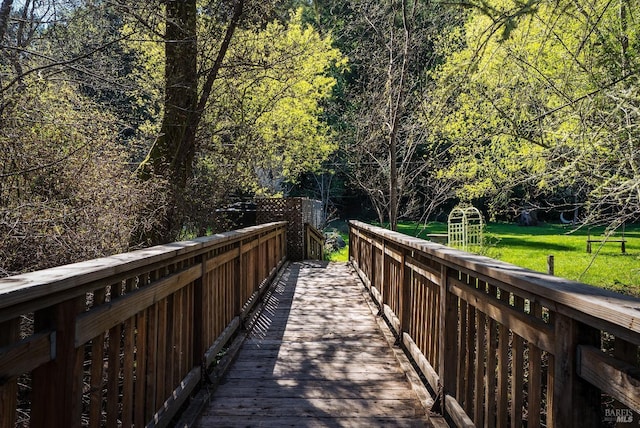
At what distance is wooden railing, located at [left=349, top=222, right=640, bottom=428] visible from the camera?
4.69 ft

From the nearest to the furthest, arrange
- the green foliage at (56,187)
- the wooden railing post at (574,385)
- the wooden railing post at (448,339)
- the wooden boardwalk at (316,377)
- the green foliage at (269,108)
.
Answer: the wooden railing post at (574,385) < the wooden railing post at (448,339) < the wooden boardwalk at (316,377) < the green foliage at (56,187) < the green foliage at (269,108)

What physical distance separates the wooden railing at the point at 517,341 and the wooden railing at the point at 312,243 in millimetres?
9286

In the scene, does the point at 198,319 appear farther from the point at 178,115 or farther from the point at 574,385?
the point at 178,115

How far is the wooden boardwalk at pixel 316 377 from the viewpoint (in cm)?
320

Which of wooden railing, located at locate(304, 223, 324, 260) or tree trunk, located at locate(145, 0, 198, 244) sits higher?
tree trunk, located at locate(145, 0, 198, 244)

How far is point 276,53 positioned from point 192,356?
24.5 feet

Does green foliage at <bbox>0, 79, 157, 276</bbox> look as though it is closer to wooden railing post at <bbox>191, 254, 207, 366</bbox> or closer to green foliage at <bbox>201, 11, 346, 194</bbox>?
wooden railing post at <bbox>191, 254, 207, 366</bbox>

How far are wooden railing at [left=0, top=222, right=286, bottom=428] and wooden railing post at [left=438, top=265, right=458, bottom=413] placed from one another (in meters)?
1.61

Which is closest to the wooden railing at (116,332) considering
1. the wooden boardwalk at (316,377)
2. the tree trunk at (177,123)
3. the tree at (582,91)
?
the wooden boardwalk at (316,377)

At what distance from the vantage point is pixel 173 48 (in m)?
6.81

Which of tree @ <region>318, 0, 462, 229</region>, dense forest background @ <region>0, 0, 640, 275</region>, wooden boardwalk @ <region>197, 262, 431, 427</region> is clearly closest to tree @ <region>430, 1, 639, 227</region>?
dense forest background @ <region>0, 0, 640, 275</region>

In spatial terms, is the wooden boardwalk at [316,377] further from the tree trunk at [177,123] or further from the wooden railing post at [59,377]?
the tree trunk at [177,123]

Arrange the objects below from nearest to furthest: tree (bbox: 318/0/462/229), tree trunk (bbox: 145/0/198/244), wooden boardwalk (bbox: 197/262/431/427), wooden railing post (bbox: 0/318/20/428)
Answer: wooden railing post (bbox: 0/318/20/428) < wooden boardwalk (bbox: 197/262/431/427) < tree trunk (bbox: 145/0/198/244) < tree (bbox: 318/0/462/229)

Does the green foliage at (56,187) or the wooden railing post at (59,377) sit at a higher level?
the green foliage at (56,187)
